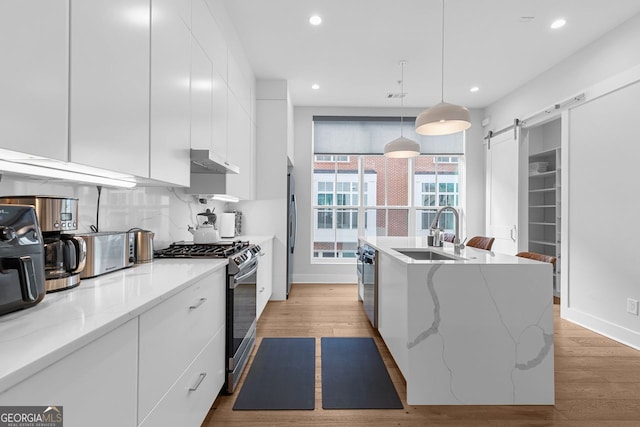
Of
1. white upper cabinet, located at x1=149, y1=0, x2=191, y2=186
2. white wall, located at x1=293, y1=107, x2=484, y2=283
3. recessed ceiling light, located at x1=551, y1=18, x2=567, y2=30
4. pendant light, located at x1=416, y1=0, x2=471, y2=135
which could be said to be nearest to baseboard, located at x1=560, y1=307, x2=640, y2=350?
white wall, located at x1=293, y1=107, x2=484, y2=283

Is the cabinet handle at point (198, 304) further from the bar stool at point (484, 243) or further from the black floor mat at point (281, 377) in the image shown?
the bar stool at point (484, 243)

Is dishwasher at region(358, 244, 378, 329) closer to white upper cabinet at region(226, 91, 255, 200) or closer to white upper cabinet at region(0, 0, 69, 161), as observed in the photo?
white upper cabinet at region(226, 91, 255, 200)

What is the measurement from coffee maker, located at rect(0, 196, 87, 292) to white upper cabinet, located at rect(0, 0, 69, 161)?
254 mm

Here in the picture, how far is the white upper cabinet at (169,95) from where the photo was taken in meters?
1.66

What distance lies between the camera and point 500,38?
3549 mm

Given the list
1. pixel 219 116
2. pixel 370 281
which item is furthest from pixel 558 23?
pixel 219 116

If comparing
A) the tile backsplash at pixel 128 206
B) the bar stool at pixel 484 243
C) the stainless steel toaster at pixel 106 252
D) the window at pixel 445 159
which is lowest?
the bar stool at pixel 484 243

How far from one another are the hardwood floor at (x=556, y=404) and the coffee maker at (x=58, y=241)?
1.17 metres

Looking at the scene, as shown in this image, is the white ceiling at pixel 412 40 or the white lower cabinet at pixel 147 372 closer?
the white lower cabinet at pixel 147 372

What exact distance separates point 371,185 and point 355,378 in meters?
3.98

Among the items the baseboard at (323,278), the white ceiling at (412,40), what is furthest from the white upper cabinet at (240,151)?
the baseboard at (323,278)

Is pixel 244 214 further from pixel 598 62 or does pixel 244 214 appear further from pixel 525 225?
pixel 598 62

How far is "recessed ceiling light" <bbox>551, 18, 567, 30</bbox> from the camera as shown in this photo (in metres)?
3.22

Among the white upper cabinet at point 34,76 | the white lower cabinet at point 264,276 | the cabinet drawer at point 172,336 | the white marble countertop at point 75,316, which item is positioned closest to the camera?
the white marble countertop at point 75,316
